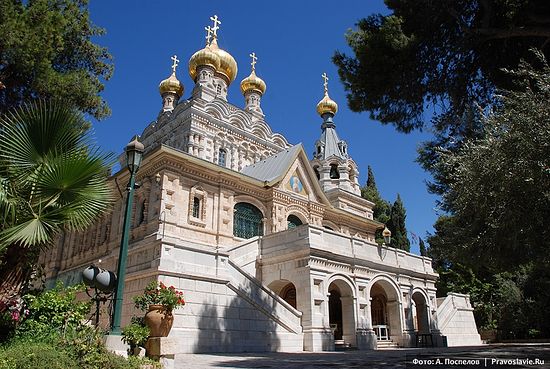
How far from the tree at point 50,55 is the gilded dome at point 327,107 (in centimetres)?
2791

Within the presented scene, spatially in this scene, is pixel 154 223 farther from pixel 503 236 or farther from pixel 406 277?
pixel 503 236

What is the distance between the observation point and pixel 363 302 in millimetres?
17516

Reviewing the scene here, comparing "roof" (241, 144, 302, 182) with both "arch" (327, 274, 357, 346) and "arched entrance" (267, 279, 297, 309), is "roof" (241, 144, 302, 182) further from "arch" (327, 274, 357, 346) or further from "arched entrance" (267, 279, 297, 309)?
"arch" (327, 274, 357, 346)

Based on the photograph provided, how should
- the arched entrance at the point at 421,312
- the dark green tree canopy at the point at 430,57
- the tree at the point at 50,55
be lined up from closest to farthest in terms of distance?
the tree at the point at 50,55, the dark green tree canopy at the point at 430,57, the arched entrance at the point at 421,312

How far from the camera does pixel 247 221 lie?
78.0 ft

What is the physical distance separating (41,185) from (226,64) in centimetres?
3177

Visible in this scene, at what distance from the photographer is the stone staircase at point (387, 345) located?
703 inches

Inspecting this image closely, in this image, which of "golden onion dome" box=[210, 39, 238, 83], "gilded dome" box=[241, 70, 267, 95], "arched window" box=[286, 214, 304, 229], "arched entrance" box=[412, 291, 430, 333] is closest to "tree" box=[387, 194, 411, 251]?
"gilded dome" box=[241, 70, 267, 95]

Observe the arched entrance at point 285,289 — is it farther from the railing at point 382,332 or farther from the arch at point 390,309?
the railing at point 382,332

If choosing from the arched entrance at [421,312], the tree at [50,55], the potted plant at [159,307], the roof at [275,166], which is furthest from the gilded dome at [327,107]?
the potted plant at [159,307]

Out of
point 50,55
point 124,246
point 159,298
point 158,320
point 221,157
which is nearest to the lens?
point 124,246

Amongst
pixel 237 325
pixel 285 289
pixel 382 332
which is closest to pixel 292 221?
pixel 285 289

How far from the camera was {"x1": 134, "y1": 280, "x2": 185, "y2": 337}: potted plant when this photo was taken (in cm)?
888

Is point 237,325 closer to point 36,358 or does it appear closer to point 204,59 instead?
point 36,358
